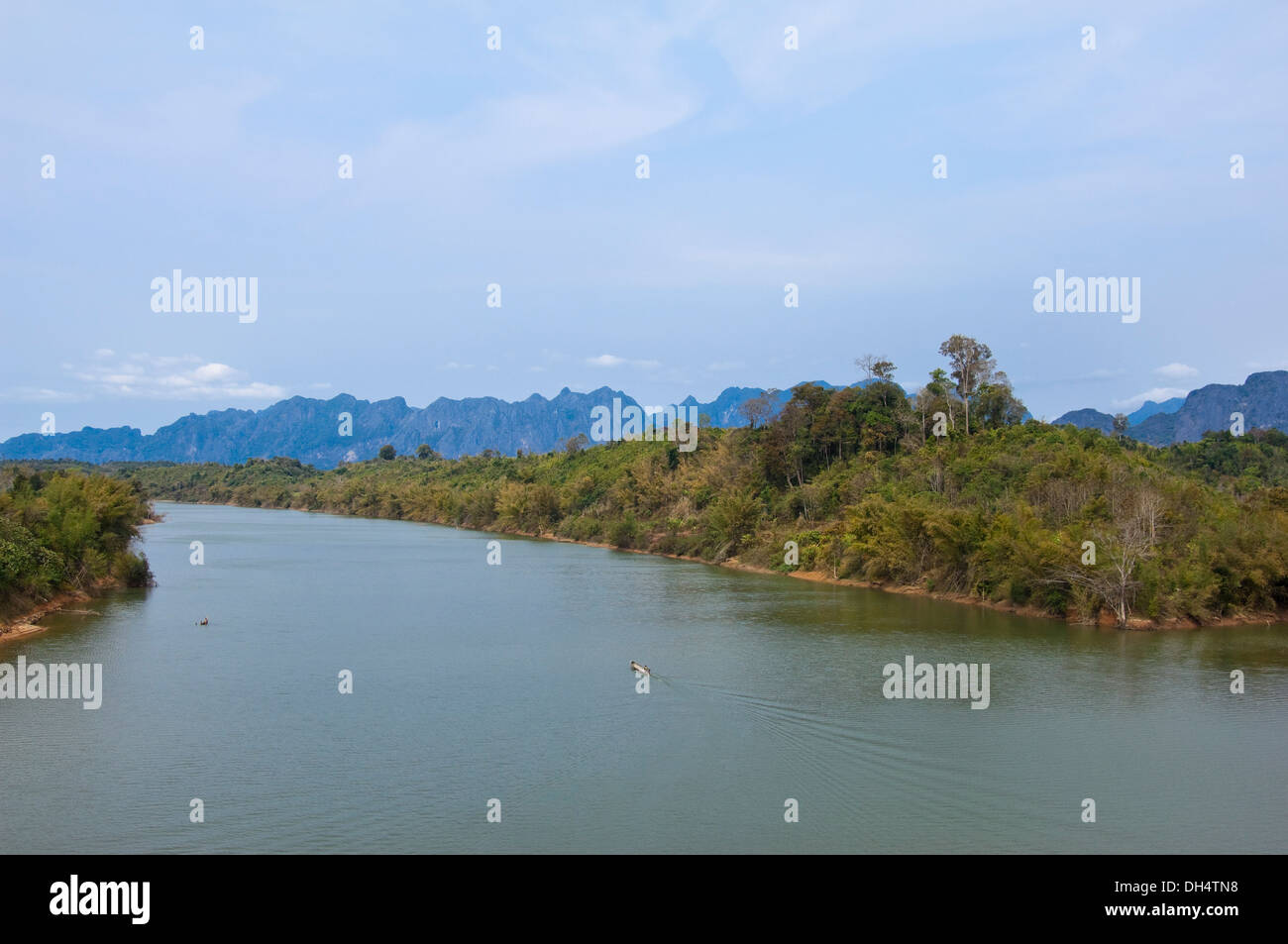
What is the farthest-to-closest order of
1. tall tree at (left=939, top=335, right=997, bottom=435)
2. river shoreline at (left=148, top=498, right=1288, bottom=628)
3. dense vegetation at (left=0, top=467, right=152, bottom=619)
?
tall tree at (left=939, top=335, right=997, bottom=435) → river shoreline at (left=148, top=498, right=1288, bottom=628) → dense vegetation at (left=0, top=467, right=152, bottom=619)

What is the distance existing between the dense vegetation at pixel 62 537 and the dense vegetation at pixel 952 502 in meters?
27.0

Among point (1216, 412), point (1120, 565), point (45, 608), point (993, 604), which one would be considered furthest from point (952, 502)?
point (1216, 412)

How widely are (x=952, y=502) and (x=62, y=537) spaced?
104 ft

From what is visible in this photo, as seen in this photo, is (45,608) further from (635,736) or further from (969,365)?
(969,365)

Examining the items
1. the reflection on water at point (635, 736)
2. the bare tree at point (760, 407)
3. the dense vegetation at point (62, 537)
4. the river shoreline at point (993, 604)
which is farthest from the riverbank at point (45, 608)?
the bare tree at point (760, 407)

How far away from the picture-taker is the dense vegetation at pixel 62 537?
26.4m

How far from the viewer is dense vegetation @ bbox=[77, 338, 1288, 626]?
2753 centimetres

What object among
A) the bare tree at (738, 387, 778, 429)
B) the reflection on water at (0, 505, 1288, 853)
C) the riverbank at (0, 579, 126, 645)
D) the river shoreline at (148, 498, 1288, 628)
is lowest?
the reflection on water at (0, 505, 1288, 853)

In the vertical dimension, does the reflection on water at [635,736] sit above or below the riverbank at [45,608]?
below

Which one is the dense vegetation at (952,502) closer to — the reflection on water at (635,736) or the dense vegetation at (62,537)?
the reflection on water at (635,736)

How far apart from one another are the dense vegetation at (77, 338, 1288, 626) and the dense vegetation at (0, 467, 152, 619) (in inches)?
1062

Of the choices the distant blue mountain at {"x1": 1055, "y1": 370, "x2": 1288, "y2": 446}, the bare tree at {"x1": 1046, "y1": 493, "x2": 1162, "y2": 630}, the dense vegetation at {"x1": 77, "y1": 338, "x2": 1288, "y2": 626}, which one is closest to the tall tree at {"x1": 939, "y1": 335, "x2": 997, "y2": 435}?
the dense vegetation at {"x1": 77, "y1": 338, "x2": 1288, "y2": 626}

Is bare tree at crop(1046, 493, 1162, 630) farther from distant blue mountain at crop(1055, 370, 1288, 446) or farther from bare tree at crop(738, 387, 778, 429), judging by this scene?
distant blue mountain at crop(1055, 370, 1288, 446)

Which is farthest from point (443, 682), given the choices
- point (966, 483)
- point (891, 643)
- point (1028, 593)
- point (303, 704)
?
point (966, 483)
